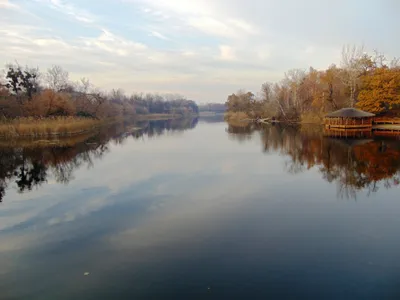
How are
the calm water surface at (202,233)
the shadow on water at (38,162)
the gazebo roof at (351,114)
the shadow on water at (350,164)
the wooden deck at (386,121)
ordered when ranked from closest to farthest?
the calm water surface at (202,233) < the shadow on water at (350,164) < the shadow on water at (38,162) < the gazebo roof at (351,114) < the wooden deck at (386,121)

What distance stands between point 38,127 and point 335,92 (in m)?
29.8

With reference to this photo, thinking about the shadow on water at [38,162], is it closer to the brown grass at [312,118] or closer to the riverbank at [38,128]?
the riverbank at [38,128]

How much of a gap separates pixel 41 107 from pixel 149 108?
218 feet

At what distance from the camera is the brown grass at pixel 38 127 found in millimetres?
21094

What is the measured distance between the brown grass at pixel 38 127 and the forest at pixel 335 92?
83.8ft

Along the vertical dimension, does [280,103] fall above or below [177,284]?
above

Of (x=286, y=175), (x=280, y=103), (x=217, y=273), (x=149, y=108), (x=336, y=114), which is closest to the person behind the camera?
(x=217, y=273)

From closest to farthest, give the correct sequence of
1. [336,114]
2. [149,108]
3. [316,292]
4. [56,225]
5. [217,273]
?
[316,292]
[217,273]
[56,225]
[336,114]
[149,108]

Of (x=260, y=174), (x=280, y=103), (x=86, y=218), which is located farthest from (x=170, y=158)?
(x=280, y=103)

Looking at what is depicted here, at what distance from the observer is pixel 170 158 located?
14.0 meters

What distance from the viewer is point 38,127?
71.4ft

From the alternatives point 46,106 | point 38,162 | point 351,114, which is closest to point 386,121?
point 351,114

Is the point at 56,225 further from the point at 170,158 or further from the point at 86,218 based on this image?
the point at 170,158

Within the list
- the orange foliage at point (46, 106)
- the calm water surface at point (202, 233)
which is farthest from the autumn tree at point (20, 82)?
the calm water surface at point (202, 233)
